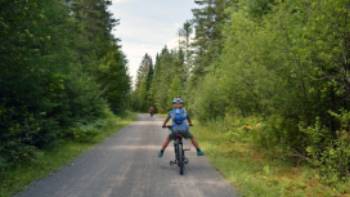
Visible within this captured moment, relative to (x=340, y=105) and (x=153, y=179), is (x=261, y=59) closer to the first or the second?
(x=340, y=105)

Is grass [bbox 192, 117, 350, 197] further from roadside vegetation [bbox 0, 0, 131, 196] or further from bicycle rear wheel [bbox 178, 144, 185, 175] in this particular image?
roadside vegetation [bbox 0, 0, 131, 196]

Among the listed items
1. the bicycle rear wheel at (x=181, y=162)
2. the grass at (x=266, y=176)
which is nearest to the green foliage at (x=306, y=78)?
the grass at (x=266, y=176)

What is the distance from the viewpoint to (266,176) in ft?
34.5

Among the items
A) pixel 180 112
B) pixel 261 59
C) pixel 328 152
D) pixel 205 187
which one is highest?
pixel 261 59

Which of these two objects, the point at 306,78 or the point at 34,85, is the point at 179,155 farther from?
the point at 34,85

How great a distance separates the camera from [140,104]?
112m

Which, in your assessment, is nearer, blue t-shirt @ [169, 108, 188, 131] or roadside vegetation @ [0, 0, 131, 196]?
roadside vegetation @ [0, 0, 131, 196]

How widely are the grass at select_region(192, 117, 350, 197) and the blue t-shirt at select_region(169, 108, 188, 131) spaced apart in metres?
1.52

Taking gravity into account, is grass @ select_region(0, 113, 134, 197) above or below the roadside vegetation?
below

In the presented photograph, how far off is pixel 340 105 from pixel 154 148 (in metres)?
8.56

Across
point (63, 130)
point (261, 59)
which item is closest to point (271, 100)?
point (261, 59)

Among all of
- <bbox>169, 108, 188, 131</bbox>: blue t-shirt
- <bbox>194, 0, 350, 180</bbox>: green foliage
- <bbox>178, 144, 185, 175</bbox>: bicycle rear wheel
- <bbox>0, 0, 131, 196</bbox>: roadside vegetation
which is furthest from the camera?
<bbox>169, 108, 188, 131</bbox>: blue t-shirt

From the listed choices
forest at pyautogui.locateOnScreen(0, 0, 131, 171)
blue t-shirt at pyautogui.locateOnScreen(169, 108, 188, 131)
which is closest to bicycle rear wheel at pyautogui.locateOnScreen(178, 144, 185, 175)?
blue t-shirt at pyautogui.locateOnScreen(169, 108, 188, 131)

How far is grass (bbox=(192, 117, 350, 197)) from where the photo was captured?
863cm
